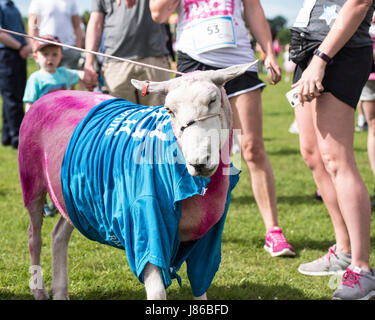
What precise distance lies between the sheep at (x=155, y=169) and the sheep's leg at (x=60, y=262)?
41 cm

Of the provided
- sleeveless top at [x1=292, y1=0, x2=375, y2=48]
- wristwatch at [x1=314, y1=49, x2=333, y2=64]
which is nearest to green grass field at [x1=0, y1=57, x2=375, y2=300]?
wristwatch at [x1=314, y1=49, x2=333, y2=64]

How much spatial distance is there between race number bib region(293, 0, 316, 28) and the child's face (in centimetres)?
262

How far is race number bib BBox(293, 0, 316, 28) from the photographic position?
3.41 metres

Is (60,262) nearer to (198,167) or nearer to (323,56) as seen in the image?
(198,167)

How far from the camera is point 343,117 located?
333 centimetres

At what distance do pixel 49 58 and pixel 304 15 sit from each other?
107 inches

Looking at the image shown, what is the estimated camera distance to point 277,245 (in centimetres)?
433

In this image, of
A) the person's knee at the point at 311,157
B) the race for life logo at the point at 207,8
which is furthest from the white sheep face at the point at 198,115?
the race for life logo at the point at 207,8

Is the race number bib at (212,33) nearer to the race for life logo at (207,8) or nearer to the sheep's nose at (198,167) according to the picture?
the race for life logo at (207,8)

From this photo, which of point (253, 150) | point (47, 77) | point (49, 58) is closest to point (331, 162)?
point (253, 150)

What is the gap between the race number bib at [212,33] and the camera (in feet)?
12.7

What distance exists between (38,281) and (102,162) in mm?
1186
